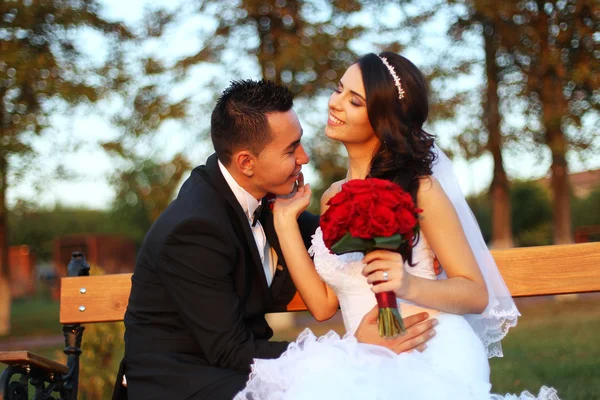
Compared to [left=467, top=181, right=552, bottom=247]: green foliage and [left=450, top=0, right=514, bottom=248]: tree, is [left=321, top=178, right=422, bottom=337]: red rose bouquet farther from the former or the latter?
[left=467, top=181, right=552, bottom=247]: green foliage

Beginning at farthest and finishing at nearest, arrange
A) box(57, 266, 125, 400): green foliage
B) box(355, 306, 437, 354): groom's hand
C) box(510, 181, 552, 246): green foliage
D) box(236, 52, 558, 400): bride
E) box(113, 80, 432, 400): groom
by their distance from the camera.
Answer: box(510, 181, 552, 246): green foliage, box(57, 266, 125, 400): green foliage, box(113, 80, 432, 400): groom, box(355, 306, 437, 354): groom's hand, box(236, 52, 558, 400): bride

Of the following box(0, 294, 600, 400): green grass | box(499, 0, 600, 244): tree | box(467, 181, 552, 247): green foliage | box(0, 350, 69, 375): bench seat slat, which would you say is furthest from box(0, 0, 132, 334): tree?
box(467, 181, 552, 247): green foliage

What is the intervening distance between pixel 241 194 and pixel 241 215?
0.55ft

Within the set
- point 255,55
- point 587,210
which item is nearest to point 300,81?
point 255,55

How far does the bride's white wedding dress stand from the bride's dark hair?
0.39 metres

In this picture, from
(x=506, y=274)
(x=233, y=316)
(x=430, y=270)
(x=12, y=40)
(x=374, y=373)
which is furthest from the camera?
(x=12, y=40)

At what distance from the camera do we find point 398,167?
13.2ft

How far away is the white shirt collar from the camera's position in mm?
4137

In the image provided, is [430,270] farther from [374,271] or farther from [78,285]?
[78,285]

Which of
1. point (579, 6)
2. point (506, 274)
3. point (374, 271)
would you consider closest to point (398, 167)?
point (374, 271)

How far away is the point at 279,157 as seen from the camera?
4.09 meters

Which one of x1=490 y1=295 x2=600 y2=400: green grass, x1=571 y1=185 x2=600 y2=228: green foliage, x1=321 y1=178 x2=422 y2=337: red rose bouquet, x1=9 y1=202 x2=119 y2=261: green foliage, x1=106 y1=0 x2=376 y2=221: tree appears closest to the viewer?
x1=321 y1=178 x2=422 y2=337: red rose bouquet

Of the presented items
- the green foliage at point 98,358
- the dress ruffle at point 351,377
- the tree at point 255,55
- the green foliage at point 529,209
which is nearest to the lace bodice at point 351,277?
the dress ruffle at point 351,377

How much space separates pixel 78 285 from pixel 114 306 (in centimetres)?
26
